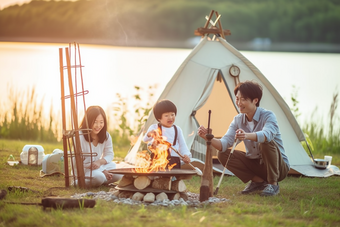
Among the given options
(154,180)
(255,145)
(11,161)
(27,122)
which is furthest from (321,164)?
(27,122)

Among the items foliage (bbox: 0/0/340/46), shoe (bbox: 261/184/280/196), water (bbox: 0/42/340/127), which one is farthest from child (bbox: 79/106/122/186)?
foliage (bbox: 0/0/340/46)

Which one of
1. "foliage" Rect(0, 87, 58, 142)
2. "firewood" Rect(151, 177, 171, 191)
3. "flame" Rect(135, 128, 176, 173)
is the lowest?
"firewood" Rect(151, 177, 171, 191)

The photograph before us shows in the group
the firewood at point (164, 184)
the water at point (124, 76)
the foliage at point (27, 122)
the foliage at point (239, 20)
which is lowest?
the firewood at point (164, 184)

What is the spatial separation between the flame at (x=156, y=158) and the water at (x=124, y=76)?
530cm

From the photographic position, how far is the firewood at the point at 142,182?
409 centimetres

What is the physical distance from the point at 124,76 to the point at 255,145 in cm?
1031

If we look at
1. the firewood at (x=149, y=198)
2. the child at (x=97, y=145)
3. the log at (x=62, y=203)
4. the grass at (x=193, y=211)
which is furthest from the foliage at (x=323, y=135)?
the log at (x=62, y=203)

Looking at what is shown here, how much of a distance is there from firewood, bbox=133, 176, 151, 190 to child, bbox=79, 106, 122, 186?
Result: 73cm

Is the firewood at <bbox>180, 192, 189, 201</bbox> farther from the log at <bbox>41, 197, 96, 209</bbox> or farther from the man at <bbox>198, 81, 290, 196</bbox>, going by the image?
the log at <bbox>41, 197, 96, 209</bbox>

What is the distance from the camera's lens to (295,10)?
2573 cm

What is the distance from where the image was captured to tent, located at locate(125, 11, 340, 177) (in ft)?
19.6

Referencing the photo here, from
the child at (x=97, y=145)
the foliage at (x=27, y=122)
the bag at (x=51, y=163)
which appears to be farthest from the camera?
the foliage at (x=27, y=122)

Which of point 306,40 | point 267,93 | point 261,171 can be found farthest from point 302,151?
point 306,40

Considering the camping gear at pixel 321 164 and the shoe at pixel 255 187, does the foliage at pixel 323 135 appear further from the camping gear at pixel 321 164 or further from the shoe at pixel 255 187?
the shoe at pixel 255 187
